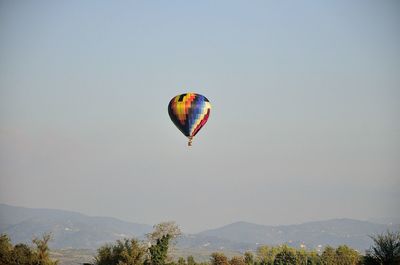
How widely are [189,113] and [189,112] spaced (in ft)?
0.62

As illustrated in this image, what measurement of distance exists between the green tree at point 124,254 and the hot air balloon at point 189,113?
26.2 m

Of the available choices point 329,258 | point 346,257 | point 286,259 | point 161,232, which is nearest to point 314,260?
point 329,258

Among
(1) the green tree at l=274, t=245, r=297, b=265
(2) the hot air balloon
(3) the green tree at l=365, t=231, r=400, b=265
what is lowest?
(3) the green tree at l=365, t=231, r=400, b=265

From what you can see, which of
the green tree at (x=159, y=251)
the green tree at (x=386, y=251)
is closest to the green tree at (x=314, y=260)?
the green tree at (x=159, y=251)

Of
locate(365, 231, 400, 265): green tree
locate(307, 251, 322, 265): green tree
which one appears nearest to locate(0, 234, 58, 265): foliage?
locate(365, 231, 400, 265): green tree

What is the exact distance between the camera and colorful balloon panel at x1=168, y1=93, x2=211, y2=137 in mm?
118438

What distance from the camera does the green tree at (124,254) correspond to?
96.6m

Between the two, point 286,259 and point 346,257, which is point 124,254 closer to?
point 286,259

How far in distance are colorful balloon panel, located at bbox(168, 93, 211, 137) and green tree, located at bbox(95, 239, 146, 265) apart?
26.4m

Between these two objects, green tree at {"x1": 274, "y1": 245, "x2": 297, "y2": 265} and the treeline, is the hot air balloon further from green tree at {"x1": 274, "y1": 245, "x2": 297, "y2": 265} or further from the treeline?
green tree at {"x1": 274, "y1": 245, "x2": 297, "y2": 265}

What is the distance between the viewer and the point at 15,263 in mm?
105312

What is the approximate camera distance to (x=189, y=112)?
388 ft

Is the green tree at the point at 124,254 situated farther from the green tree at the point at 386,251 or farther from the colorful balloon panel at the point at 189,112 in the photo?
the green tree at the point at 386,251

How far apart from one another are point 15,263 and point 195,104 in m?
42.9
